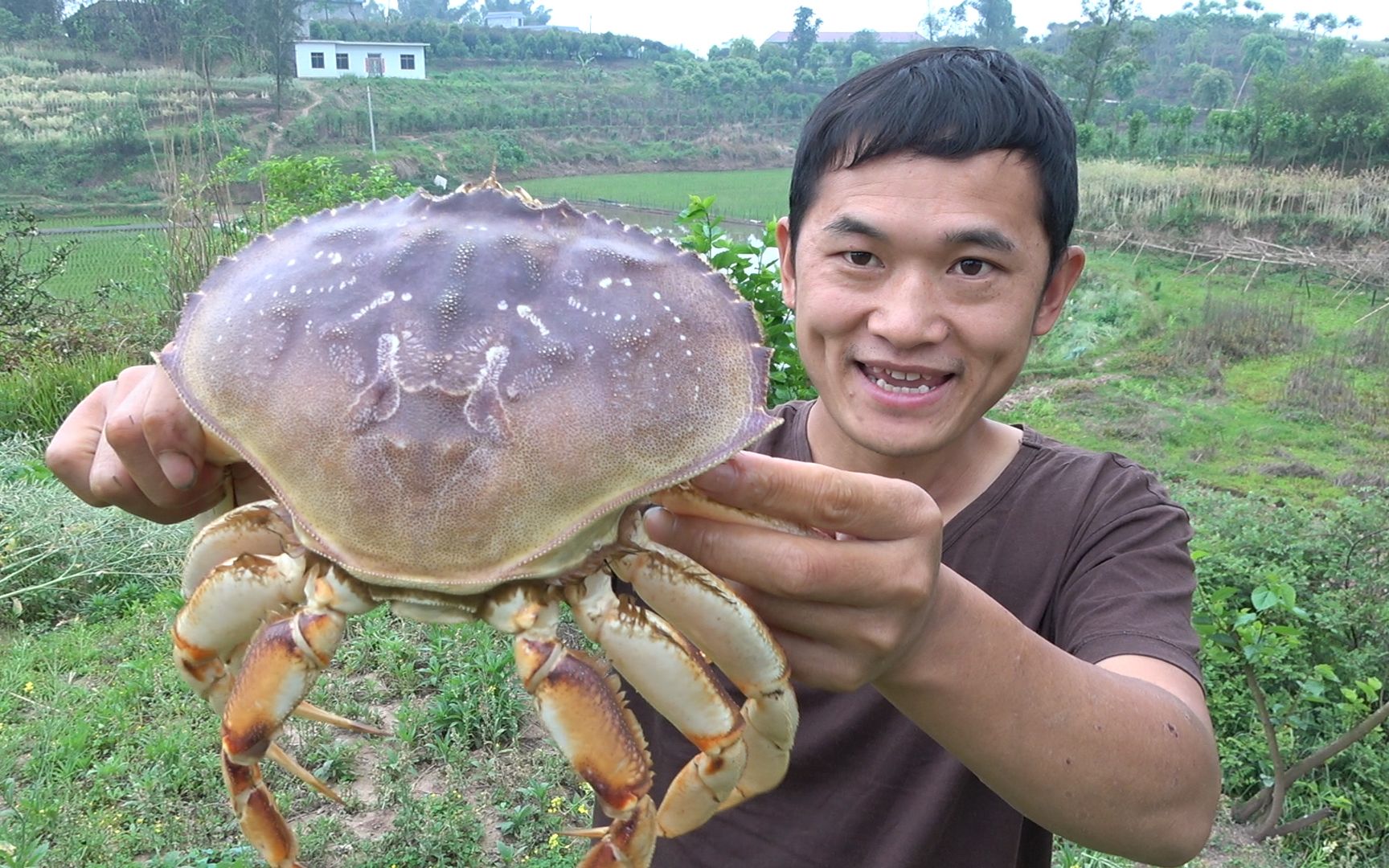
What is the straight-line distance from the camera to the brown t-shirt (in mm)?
1710

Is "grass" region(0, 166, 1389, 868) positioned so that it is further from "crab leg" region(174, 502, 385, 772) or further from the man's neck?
"crab leg" region(174, 502, 385, 772)

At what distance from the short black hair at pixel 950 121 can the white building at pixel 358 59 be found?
23314 millimetres

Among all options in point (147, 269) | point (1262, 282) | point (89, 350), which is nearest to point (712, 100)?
point (1262, 282)

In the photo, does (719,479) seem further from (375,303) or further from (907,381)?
(907,381)

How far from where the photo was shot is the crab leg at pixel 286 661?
1244 mm

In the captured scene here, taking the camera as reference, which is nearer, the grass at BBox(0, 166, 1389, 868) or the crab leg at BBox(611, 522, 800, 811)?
the crab leg at BBox(611, 522, 800, 811)

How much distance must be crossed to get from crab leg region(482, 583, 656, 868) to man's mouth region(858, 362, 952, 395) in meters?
0.75

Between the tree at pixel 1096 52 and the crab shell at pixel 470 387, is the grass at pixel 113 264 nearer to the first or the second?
the crab shell at pixel 470 387

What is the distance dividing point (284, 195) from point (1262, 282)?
12.9m

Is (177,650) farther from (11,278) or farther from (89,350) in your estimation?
(11,278)

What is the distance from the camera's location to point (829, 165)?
5.84 ft

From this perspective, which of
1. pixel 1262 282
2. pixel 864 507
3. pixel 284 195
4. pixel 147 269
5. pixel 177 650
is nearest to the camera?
pixel 864 507

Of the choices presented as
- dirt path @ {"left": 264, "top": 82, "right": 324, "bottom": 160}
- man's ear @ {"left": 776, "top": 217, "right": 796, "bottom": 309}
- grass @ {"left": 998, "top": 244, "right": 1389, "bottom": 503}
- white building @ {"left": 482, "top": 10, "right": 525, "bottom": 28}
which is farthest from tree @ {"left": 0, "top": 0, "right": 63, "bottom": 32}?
white building @ {"left": 482, "top": 10, "right": 525, "bottom": 28}

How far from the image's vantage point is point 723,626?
4.00 ft
